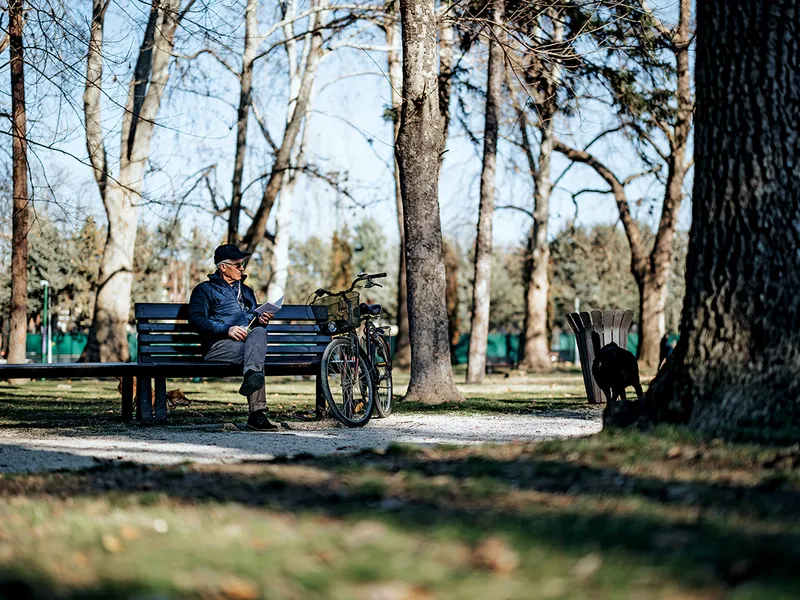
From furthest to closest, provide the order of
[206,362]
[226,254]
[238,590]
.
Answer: [226,254], [206,362], [238,590]

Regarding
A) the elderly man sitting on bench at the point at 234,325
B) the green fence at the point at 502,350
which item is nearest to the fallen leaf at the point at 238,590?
the elderly man sitting on bench at the point at 234,325

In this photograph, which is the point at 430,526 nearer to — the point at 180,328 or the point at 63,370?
the point at 63,370

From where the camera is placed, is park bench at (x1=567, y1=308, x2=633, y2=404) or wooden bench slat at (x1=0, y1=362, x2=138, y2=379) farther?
park bench at (x1=567, y1=308, x2=633, y2=404)

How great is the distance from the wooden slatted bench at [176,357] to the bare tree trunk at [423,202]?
7.14 ft

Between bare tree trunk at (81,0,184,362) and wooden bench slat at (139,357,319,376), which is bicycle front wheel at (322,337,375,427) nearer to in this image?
wooden bench slat at (139,357,319,376)

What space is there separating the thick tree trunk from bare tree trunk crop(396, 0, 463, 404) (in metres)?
6.17

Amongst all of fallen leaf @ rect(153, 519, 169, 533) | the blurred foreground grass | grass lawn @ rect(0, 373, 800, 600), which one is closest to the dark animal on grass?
grass lawn @ rect(0, 373, 800, 600)

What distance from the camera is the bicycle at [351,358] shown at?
9266mm

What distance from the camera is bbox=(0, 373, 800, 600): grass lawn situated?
291cm

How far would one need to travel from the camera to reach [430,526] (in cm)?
356

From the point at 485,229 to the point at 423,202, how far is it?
8.45 m

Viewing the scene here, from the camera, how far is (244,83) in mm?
23922

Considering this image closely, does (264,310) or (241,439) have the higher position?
(264,310)

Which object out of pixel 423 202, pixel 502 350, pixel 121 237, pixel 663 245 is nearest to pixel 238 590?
pixel 423 202
